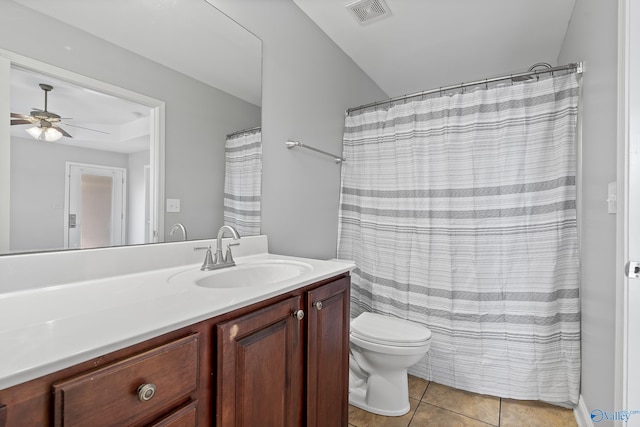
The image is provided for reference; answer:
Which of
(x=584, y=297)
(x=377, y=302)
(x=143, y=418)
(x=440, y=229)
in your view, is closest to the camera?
(x=143, y=418)

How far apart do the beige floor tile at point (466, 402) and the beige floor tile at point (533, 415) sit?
46 millimetres

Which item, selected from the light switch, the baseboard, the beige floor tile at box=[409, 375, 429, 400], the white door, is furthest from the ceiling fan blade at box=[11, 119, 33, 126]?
the baseboard

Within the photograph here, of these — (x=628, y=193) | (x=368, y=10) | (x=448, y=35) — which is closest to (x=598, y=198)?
(x=628, y=193)

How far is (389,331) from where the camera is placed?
1.66 m

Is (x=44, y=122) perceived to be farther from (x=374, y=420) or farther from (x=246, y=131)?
(x=374, y=420)

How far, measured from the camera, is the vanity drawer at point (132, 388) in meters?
0.49

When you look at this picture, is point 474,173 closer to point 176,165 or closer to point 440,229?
point 440,229

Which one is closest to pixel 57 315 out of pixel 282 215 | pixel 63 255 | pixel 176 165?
pixel 63 255

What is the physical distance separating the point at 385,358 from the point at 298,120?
4.83 ft

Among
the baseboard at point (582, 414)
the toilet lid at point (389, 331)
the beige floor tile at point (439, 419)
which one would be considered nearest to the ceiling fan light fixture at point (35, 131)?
the toilet lid at point (389, 331)

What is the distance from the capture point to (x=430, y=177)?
77.8 inches

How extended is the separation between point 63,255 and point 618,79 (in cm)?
197

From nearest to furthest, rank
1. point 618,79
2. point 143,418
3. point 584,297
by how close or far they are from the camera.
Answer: point 143,418 → point 618,79 → point 584,297

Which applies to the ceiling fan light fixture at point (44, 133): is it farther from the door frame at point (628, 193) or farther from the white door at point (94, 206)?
the door frame at point (628, 193)
